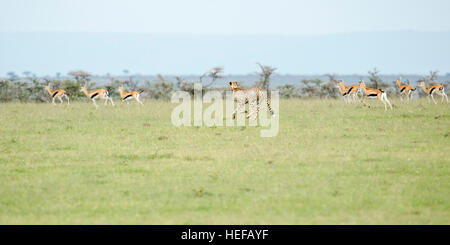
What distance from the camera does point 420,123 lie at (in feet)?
53.8

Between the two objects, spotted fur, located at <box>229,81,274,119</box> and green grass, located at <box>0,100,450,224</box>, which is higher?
spotted fur, located at <box>229,81,274,119</box>

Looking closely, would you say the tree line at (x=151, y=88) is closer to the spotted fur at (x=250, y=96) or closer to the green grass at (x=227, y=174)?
the spotted fur at (x=250, y=96)

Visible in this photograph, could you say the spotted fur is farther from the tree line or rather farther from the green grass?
the tree line

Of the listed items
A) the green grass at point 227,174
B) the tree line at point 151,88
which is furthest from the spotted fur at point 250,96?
the tree line at point 151,88

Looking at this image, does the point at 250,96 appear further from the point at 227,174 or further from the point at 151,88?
the point at 151,88

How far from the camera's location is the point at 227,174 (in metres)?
9.84

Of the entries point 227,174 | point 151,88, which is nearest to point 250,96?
point 227,174

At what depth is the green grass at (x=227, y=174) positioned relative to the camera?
7551mm

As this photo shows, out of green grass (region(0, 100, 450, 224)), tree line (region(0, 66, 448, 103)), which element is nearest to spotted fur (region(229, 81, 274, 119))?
green grass (region(0, 100, 450, 224))

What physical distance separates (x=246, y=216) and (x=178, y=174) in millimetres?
2788

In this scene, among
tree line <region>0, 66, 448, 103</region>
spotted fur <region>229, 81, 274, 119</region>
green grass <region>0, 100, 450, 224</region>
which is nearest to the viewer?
green grass <region>0, 100, 450, 224</region>

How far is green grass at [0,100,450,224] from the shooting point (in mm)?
7551
